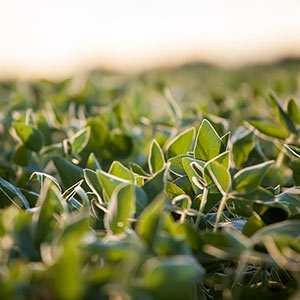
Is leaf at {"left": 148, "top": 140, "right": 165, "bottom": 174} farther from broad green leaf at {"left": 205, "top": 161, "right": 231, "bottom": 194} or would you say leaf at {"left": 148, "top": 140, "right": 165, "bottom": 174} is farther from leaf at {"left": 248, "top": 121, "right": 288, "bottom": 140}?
leaf at {"left": 248, "top": 121, "right": 288, "bottom": 140}

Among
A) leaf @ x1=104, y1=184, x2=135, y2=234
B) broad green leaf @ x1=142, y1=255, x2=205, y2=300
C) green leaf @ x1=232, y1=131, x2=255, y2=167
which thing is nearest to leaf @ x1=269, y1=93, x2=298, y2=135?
green leaf @ x1=232, y1=131, x2=255, y2=167

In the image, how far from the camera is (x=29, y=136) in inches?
45.9

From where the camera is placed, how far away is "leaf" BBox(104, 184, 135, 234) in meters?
0.67

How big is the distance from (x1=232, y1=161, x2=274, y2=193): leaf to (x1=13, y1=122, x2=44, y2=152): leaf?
22.5 inches

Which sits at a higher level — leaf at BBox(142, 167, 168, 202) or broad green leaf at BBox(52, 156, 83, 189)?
leaf at BBox(142, 167, 168, 202)

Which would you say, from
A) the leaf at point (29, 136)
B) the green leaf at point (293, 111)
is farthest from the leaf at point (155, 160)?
the green leaf at point (293, 111)

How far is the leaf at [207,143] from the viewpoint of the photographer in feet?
3.01

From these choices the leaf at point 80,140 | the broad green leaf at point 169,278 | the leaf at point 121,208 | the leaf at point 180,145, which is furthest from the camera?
the leaf at point 80,140

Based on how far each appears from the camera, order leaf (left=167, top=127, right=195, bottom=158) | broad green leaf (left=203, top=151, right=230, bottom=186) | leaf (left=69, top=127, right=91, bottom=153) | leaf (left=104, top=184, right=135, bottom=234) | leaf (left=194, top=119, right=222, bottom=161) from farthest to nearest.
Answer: leaf (left=69, top=127, right=91, bottom=153) → leaf (left=167, top=127, right=195, bottom=158) → leaf (left=194, top=119, right=222, bottom=161) → broad green leaf (left=203, top=151, right=230, bottom=186) → leaf (left=104, top=184, right=135, bottom=234)

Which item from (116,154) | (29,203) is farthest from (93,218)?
(116,154)

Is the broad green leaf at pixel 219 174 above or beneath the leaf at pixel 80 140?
above

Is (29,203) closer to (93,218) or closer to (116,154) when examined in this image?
(93,218)

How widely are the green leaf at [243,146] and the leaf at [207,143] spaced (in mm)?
264

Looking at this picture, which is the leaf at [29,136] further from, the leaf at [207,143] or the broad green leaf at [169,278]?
the broad green leaf at [169,278]
